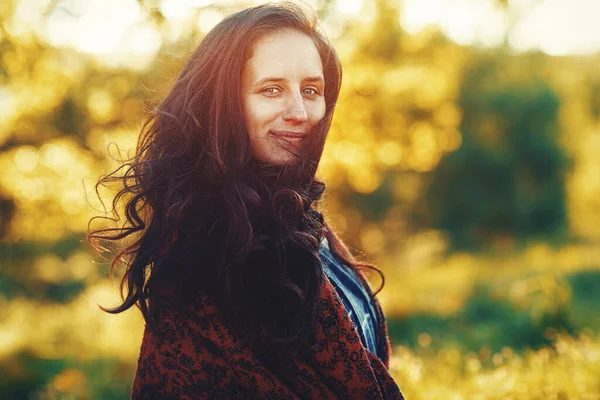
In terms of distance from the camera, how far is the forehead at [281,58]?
6.09ft

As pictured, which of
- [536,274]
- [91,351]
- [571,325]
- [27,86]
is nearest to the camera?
[571,325]

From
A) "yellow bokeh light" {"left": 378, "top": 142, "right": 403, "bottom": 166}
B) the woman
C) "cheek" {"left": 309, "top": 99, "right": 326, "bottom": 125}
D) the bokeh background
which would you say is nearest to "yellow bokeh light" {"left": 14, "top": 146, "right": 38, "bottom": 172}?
the bokeh background

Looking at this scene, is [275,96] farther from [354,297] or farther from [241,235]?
[354,297]

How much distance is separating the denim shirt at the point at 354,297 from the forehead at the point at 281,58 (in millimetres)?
649

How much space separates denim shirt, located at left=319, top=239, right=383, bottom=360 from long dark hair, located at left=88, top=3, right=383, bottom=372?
0.32m

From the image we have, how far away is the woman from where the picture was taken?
168 cm

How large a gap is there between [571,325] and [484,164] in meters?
9.43

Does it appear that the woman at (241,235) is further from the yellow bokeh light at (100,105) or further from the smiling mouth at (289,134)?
the yellow bokeh light at (100,105)

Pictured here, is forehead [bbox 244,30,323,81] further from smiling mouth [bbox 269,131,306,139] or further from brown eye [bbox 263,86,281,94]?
smiling mouth [bbox 269,131,306,139]

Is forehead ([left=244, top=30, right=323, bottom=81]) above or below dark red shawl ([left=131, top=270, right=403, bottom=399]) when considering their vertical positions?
above

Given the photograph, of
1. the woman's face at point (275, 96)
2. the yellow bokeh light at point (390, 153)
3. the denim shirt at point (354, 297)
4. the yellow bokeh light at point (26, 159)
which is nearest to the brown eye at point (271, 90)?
the woman's face at point (275, 96)

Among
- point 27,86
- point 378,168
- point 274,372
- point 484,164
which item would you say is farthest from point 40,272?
point 274,372

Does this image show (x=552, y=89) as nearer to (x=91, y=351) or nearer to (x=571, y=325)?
(x=571, y=325)

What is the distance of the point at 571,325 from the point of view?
18.6ft
